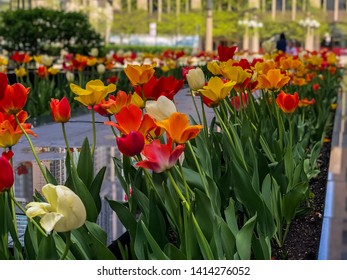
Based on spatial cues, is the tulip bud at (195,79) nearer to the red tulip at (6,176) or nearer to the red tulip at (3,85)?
the red tulip at (3,85)

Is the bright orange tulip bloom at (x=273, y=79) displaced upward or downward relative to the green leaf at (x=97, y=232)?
upward

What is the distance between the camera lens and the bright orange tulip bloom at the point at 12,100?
72.3 inches

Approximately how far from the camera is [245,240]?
6.04ft

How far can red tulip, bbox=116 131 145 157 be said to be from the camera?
1.58 metres

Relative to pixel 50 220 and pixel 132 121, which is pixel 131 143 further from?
pixel 50 220

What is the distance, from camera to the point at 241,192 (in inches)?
86.9

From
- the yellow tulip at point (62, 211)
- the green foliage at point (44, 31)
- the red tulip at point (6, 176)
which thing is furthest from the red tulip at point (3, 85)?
the green foliage at point (44, 31)

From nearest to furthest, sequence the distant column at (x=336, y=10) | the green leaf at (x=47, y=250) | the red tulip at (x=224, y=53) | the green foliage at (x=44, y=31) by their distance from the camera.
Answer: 1. the green leaf at (x=47, y=250)
2. the red tulip at (x=224, y=53)
3. the green foliage at (x=44, y=31)
4. the distant column at (x=336, y=10)

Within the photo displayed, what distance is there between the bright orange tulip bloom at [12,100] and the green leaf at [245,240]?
2.18ft

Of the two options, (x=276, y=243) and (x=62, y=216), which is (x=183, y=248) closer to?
(x=62, y=216)

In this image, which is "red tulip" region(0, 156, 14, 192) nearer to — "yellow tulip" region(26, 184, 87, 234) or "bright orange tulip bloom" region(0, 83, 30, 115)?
"yellow tulip" region(26, 184, 87, 234)

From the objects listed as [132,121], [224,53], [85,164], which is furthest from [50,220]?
[224,53]
